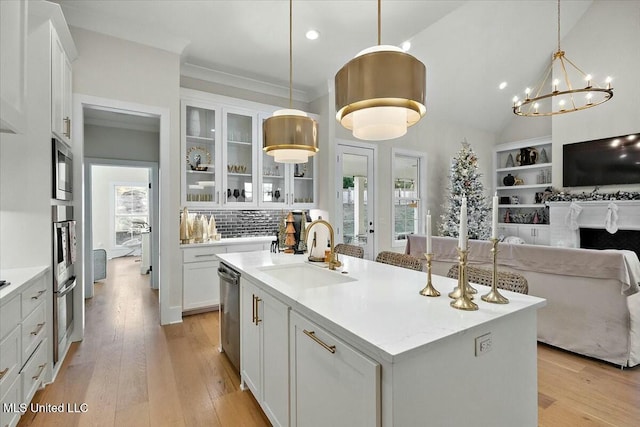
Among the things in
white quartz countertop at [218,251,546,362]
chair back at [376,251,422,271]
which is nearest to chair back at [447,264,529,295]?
white quartz countertop at [218,251,546,362]

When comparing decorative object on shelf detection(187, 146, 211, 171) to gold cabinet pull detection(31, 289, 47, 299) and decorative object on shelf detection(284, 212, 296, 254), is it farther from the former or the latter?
gold cabinet pull detection(31, 289, 47, 299)

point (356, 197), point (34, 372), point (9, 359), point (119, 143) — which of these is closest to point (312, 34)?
point (356, 197)

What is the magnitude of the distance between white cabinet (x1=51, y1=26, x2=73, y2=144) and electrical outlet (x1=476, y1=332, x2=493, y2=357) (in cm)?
307

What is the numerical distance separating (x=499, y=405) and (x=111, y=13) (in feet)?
13.8

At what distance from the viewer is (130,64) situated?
3309mm

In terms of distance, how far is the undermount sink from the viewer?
216 cm

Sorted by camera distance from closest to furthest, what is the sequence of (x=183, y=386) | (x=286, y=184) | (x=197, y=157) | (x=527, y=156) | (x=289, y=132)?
(x=289, y=132)
(x=183, y=386)
(x=197, y=157)
(x=286, y=184)
(x=527, y=156)

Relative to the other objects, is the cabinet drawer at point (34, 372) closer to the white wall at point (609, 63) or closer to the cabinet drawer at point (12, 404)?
the cabinet drawer at point (12, 404)

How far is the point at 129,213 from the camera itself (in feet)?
28.1

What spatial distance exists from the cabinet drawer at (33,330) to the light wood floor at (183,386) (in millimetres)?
396

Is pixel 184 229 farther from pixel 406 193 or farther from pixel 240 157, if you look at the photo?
pixel 406 193

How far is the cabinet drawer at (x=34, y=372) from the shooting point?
1944 mm

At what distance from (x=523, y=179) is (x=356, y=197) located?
170 inches

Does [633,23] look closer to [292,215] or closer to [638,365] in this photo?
[638,365]
